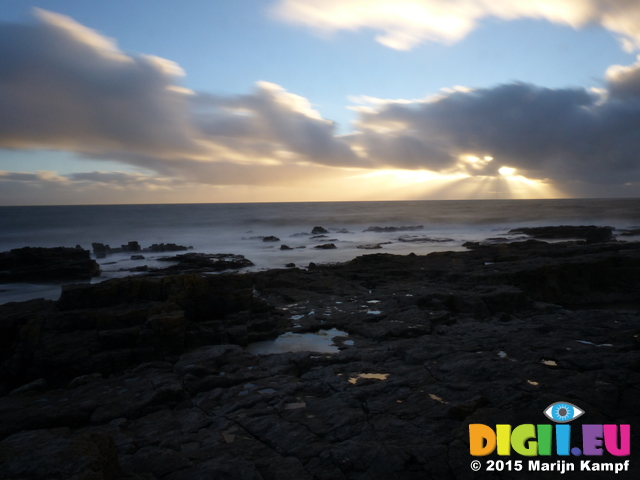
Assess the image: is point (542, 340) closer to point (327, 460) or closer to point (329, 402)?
point (329, 402)

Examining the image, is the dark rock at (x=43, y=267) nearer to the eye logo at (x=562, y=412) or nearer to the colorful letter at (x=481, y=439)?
the colorful letter at (x=481, y=439)

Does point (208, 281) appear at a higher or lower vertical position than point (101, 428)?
higher

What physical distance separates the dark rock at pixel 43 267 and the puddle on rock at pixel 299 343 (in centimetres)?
1609

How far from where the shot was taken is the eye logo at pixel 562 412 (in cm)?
486

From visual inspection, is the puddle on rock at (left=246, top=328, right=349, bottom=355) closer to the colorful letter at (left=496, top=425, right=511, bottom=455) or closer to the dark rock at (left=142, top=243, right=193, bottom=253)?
the colorful letter at (left=496, top=425, right=511, bottom=455)

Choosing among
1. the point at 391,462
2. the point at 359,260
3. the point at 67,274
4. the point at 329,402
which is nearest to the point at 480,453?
the point at 391,462

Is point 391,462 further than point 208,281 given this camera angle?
No

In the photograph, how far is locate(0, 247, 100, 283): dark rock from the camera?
2081cm

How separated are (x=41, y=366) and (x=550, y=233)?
3855 cm

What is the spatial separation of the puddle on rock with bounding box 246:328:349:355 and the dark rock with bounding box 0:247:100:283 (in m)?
16.1

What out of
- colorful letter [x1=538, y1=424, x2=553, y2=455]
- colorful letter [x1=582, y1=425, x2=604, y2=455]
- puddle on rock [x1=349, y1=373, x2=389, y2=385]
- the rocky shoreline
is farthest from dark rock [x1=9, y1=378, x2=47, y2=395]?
colorful letter [x1=582, y1=425, x2=604, y2=455]

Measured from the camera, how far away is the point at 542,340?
7.58 meters

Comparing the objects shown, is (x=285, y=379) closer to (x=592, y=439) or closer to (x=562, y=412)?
(x=562, y=412)

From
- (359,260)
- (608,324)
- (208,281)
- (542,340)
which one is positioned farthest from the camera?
(359,260)
